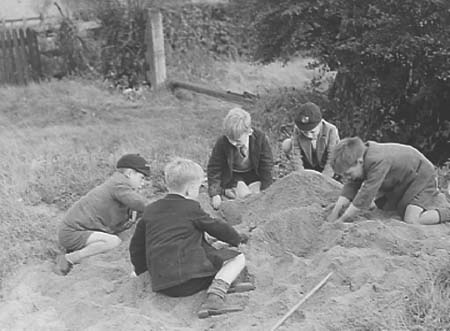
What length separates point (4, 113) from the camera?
38.4ft

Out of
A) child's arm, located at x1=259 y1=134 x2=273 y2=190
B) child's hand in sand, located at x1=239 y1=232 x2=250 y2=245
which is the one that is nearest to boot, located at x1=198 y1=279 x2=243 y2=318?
child's hand in sand, located at x1=239 y1=232 x2=250 y2=245

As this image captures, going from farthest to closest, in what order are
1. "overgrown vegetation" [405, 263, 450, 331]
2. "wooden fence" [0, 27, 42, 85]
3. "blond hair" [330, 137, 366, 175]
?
"wooden fence" [0, 27, 42, 85], "blond hair" [330, 137, 366, 175], "overgrown vegetation" [405, 263, 450, 331]

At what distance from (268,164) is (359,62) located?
128 inches

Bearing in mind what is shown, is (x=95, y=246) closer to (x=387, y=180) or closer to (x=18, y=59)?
(x=387, y=180)

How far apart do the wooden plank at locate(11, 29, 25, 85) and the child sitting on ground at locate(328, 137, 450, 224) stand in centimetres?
955

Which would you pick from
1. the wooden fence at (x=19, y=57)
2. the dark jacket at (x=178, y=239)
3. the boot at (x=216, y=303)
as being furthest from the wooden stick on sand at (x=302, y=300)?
the wooden fence at (x=19, y=57)

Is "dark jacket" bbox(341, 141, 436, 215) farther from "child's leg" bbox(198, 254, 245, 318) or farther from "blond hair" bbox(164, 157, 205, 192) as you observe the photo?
"blond hair" bbox(164, 157, 205, 192)

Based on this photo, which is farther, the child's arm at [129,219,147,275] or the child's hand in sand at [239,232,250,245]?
the child's hand in sand at [239,232,250,245]

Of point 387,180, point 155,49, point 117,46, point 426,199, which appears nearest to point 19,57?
point 117,46

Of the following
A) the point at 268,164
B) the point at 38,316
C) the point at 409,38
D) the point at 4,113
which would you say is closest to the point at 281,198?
the point at 268,164

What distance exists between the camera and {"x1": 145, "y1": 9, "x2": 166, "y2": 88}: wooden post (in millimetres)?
14234

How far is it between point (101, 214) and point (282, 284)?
1785 mm

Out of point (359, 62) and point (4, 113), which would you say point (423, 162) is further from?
point (4, 113)

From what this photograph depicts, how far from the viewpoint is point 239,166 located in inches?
273
